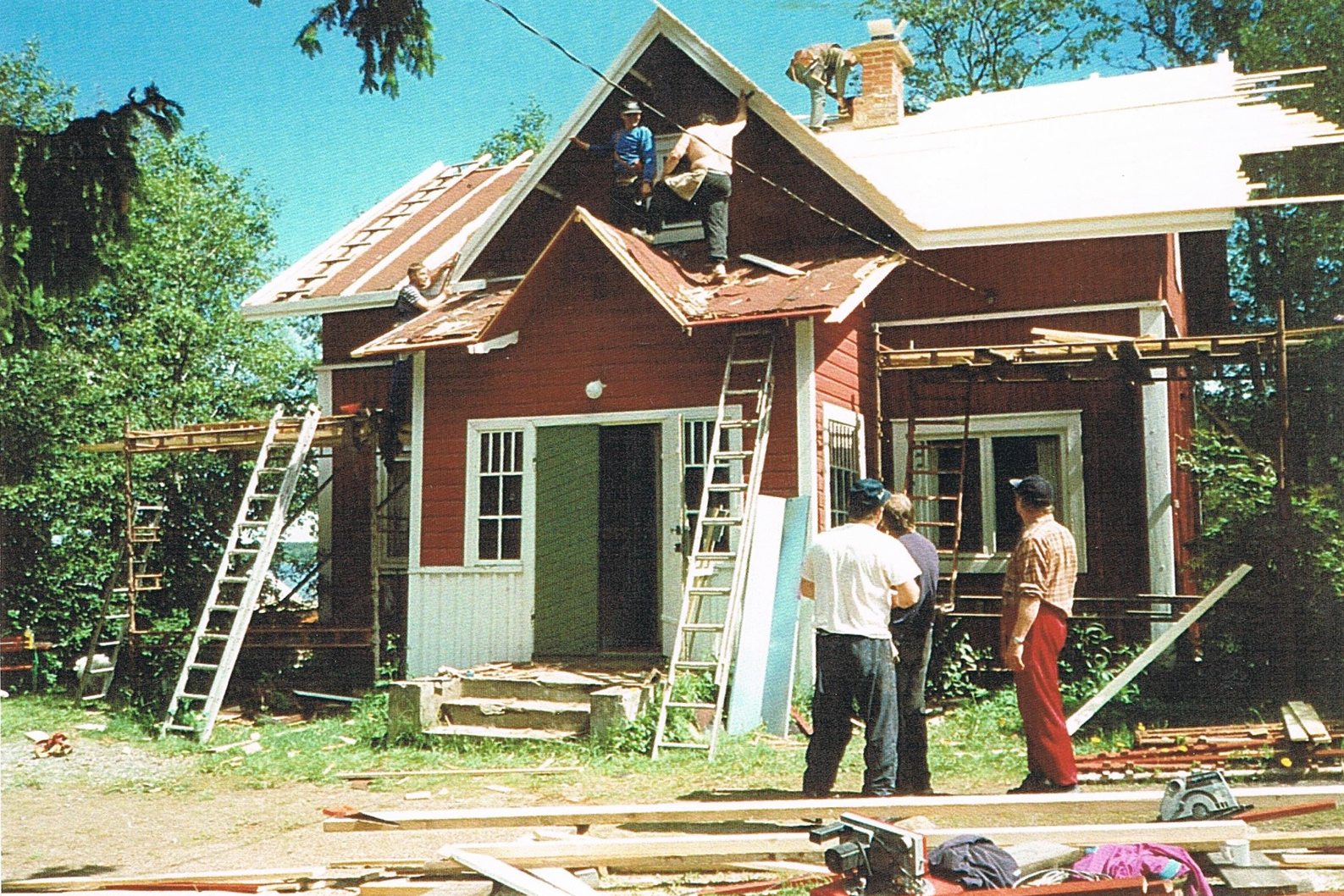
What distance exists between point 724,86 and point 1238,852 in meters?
9.35

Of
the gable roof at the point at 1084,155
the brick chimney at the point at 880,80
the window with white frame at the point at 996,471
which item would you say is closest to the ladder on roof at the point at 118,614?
the window with white frame at the point at 996,471

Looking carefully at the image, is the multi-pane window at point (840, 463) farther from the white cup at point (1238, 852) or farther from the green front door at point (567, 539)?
the white cup at point (1238, 852)

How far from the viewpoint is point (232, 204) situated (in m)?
25.2

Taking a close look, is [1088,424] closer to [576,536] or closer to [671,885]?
[576,536]

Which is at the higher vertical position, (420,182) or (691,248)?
(420,182)

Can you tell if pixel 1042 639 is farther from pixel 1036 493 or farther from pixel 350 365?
pixel 350 365

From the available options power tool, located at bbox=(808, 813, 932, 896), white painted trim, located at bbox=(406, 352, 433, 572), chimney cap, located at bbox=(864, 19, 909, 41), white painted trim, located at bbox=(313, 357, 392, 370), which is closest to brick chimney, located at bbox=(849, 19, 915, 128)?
chimney cap, located at bbox=(864, 19, 909, 41)

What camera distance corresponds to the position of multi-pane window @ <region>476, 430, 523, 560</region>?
38.0 ft

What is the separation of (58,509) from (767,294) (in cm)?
1057

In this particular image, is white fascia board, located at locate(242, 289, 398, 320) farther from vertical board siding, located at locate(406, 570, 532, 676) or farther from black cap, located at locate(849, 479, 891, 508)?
black cap, located at locate(849, 479, 891, 508)

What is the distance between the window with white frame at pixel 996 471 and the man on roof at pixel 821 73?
5.54 meters

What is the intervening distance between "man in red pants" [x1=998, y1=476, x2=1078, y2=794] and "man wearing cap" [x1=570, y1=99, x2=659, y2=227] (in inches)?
259

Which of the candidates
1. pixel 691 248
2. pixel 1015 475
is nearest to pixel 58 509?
pixel 691 248

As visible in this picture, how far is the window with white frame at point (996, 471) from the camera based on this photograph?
1171cm
